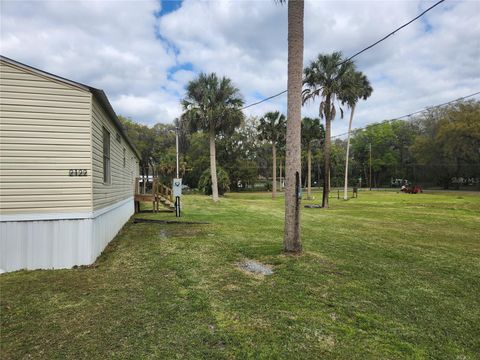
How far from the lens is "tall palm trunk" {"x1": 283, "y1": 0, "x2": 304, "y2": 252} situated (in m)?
6.49

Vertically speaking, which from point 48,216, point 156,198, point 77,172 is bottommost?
point 156,198

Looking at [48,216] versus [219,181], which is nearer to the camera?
[48,216]

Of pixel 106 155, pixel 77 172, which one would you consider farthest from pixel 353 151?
pixel 77 172

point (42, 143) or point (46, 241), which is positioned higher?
point (42, 143)

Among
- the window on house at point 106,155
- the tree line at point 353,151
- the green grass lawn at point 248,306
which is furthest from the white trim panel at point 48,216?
the tree line at point 353,151

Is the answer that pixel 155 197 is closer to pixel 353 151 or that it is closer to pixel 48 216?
pixel 48 216

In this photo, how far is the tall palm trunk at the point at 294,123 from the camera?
6.49 metres

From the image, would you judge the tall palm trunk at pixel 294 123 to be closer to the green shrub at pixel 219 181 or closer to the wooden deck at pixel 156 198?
the wooden deck at pixel 156 198

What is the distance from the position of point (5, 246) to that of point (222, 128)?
1854 cm

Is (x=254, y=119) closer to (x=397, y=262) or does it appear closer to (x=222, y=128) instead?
(x=222, y=128)

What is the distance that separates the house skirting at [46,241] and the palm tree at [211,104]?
17.0 meters

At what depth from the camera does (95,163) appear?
640 centimetres

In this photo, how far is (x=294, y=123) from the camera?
654 cm

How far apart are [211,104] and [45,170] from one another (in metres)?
17.2
